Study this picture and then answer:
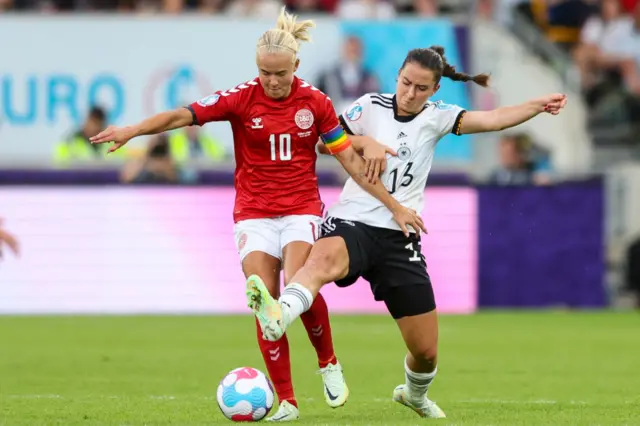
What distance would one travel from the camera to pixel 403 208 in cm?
865

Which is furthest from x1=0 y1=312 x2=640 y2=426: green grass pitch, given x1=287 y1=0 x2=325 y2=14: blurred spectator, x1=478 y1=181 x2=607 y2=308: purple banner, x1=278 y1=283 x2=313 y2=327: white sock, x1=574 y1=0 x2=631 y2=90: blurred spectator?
x1=287 y1=0 x2=325 y2=14: blurred spectator

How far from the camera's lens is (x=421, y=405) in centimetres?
895

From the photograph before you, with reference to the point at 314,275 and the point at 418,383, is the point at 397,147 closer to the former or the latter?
the point at 314,275

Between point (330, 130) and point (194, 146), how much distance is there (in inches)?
458

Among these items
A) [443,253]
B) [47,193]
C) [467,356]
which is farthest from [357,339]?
[47,193]

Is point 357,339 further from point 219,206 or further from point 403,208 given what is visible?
point 403,208

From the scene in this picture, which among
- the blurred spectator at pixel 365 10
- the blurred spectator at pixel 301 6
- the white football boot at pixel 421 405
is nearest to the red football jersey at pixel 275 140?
the white football boot at pixel 421 405

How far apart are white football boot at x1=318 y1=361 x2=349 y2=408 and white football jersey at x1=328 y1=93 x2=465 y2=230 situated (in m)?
0.91

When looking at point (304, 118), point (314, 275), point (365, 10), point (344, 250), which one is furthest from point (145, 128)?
point (365, 10)

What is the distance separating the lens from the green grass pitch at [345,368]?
28.9 ft

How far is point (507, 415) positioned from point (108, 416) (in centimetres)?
232

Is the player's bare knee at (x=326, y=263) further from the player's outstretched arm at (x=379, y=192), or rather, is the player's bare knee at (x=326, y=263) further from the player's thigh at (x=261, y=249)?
the player's outstretched arm at (x=379, y=192)

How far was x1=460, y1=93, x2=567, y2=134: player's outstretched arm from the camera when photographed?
28.5 ft

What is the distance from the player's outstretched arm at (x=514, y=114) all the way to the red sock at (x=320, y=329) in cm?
140
